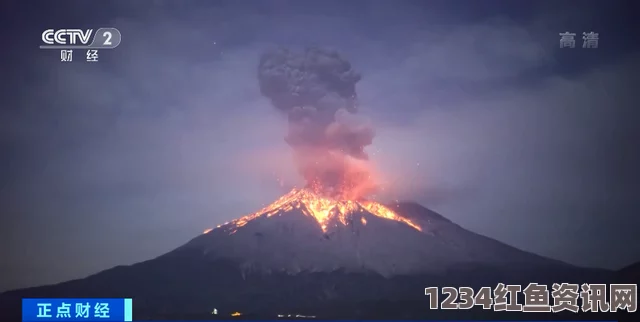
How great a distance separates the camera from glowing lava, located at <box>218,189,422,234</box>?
4.90m

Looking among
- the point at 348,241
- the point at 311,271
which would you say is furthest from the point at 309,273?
the point at 348,241

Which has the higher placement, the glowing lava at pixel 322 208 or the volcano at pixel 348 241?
the glowing lava at pixel 322 208

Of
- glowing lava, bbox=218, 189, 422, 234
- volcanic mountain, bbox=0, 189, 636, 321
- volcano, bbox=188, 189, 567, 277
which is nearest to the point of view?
volcanic mountain, bbox=0, 189, 636, 321

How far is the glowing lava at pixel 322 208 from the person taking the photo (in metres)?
4.90

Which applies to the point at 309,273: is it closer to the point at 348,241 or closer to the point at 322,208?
the point at 348,241

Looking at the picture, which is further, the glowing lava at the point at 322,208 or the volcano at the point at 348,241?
the glowing lava at the point at 322,208

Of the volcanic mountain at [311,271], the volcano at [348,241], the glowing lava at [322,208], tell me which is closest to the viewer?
the volcanic mountain at [311,271]

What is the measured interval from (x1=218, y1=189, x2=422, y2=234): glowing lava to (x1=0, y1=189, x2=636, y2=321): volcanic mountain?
0.02 meters

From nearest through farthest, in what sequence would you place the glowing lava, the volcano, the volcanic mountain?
the volcanic mountain, the volcano, the glowing lava

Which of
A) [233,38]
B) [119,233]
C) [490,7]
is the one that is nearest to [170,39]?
[233,38]

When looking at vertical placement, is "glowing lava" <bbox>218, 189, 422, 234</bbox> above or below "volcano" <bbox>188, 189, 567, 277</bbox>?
above

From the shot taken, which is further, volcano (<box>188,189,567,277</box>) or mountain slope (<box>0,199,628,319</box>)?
volcano (<box>188,189,567,277</box>)

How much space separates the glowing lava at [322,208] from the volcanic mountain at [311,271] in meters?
0.02

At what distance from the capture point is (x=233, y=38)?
15.6ft
